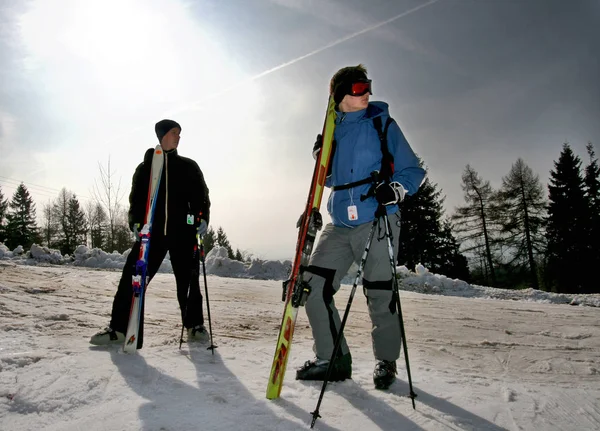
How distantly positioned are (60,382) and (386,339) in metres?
2.39

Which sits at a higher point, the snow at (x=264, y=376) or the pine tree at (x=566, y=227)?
the pine tree at (x=566, y=227)

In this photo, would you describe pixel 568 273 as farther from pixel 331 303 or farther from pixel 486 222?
pixel 331 303

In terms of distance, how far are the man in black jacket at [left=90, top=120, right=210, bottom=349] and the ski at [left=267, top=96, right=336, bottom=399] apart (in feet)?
5.69

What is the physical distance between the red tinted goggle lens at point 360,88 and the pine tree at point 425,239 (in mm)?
23819

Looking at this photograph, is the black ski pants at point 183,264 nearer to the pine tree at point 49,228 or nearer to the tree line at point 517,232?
the tree line at point 517,232

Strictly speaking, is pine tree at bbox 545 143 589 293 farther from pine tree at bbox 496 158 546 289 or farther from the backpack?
the backpack

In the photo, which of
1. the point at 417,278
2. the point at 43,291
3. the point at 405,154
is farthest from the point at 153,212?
the point at 417,278

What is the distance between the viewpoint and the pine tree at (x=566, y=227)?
25.6 meters

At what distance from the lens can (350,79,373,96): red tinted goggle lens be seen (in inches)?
119

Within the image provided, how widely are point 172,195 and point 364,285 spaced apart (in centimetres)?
246

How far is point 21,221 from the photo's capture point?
172ft

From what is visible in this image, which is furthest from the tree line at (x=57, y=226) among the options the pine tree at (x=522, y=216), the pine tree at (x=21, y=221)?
the pine tree at (x=522, y=216)

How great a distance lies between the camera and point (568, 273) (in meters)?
25.7

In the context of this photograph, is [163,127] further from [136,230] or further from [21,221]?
[21,221]
